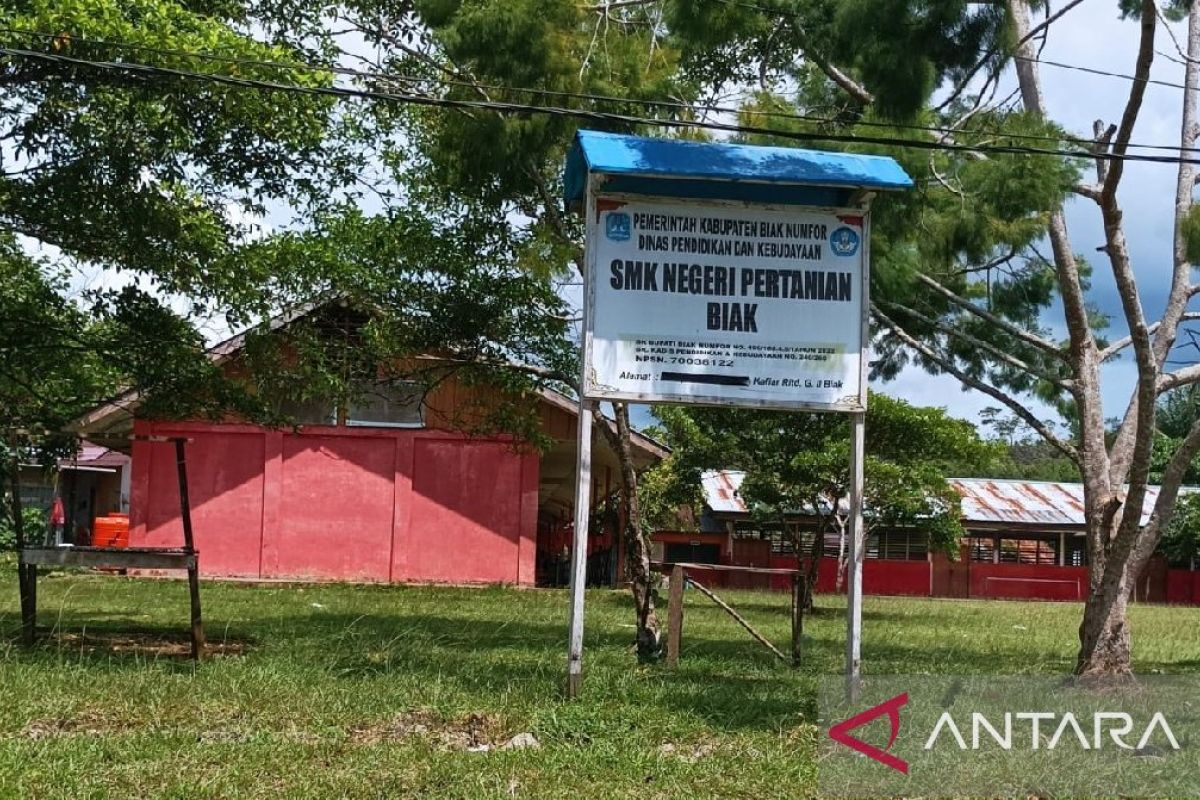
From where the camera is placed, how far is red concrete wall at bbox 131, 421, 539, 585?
73.8ft

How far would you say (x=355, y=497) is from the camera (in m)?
22.8

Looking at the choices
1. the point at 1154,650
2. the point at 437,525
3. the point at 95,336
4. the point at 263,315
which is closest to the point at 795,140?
the point at 263,315

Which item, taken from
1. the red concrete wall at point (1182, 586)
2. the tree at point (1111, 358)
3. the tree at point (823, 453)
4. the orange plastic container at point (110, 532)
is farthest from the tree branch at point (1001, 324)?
the red concrete wall at point (1182, 586)

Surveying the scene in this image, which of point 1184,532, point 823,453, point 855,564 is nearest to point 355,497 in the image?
point 823,453

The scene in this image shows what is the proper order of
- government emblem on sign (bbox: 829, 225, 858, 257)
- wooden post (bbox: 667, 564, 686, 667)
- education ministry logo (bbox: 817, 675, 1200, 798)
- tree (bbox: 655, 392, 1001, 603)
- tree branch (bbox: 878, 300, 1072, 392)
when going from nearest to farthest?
education ministry logo (bbox: 817, 675, 1200, 798)
government emblem on sign (bbox: 829, 225, 858, 257)
wooden post (bbox: 667, 564, 686, 667)
tree branch (bbox: 878, 300, 1072, 392)
tree (bbox: 655, 392, 1001, 603)

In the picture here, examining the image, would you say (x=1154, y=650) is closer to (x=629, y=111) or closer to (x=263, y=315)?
(x=629, y=111)

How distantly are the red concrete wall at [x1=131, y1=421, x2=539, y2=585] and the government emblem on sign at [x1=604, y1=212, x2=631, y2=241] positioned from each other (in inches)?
585

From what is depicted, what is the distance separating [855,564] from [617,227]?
2.79 m

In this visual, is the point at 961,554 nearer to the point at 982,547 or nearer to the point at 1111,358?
the point at 982,547

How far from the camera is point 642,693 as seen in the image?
8156mm

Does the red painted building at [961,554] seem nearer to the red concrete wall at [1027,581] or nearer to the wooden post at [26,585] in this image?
the red concrete wall at [1027,581]

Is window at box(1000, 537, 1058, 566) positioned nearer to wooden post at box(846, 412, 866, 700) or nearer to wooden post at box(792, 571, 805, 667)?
wooden post at box(792, 571, 805, 667)

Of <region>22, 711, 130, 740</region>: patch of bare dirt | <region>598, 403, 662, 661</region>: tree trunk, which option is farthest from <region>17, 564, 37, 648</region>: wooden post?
<region>598, 403, 662, 661</region>: tree trunk

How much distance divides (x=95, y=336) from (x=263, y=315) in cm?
138
